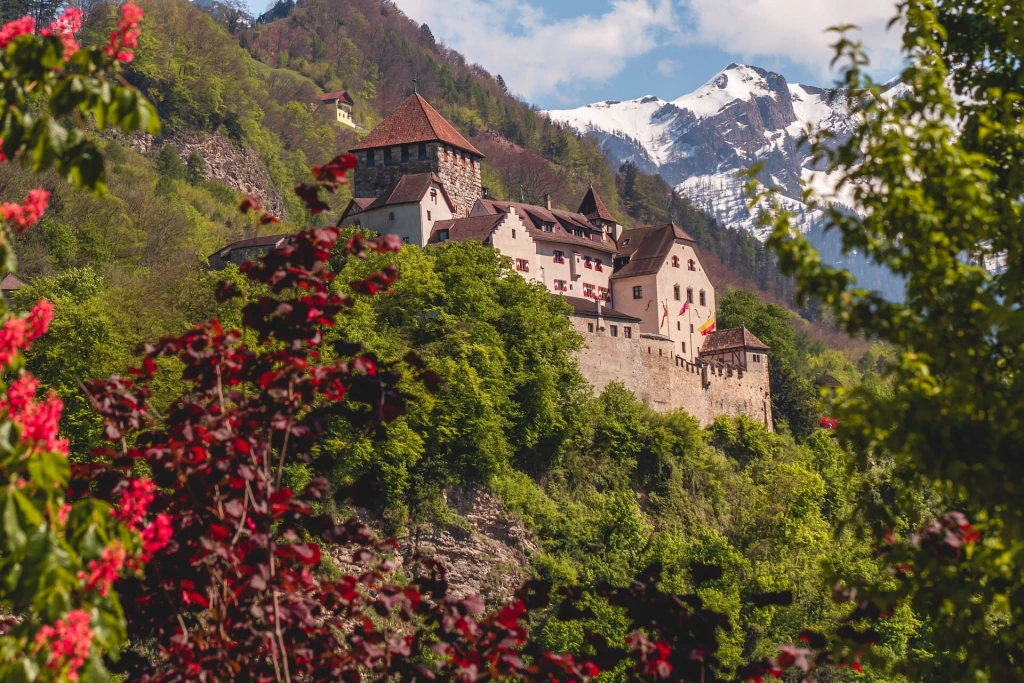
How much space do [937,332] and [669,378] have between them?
5271 centimetres

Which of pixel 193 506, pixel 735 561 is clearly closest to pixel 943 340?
pixel 193 506

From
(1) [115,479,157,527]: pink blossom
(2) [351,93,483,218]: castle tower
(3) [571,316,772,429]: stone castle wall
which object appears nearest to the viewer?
(1) [115,479,157,527]: pink blossom

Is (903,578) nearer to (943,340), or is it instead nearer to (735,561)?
(943,340)

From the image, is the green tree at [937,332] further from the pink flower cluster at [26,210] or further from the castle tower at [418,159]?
the castle tower at [418,159]

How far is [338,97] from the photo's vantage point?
149 meters

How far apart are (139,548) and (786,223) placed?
4641 mm

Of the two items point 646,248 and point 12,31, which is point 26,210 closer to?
point 12,31

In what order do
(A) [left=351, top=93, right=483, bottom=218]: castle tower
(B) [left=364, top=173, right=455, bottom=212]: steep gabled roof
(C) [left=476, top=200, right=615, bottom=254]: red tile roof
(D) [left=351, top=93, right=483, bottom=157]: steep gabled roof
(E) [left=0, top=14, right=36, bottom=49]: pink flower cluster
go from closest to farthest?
(E) [left=0, top=14, right=36, bottom=49]: pink flower cluster < (B) [left=364, top=173, right=455, bottom=212]: steep gabled roof < (C) [left=476, top=200, right=615, bottom=254]: red tile roof < (A) [left=351, top=93, right=483, bottom=218]: castle tower < (D) [left=351, top=93, right=483, bottom=157]: steep gabled roof

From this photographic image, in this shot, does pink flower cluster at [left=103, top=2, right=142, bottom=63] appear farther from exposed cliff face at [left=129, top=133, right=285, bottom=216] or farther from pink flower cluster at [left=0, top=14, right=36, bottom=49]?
exposed cliff face at [left=129, top=133, right=285, bottom=216]

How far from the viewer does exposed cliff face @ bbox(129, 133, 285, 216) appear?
324 ft

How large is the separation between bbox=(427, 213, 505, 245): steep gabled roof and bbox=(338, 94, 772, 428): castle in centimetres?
7

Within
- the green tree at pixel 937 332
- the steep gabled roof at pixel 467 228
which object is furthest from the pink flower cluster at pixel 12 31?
the steep gabled roof at pixel 467 228

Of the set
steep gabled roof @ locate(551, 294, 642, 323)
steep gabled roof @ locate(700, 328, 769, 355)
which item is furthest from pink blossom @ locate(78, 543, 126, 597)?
steep gabled roof @ locate(700, 328, 769, 355)

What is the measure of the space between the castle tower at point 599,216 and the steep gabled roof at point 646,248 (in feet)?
1.75
